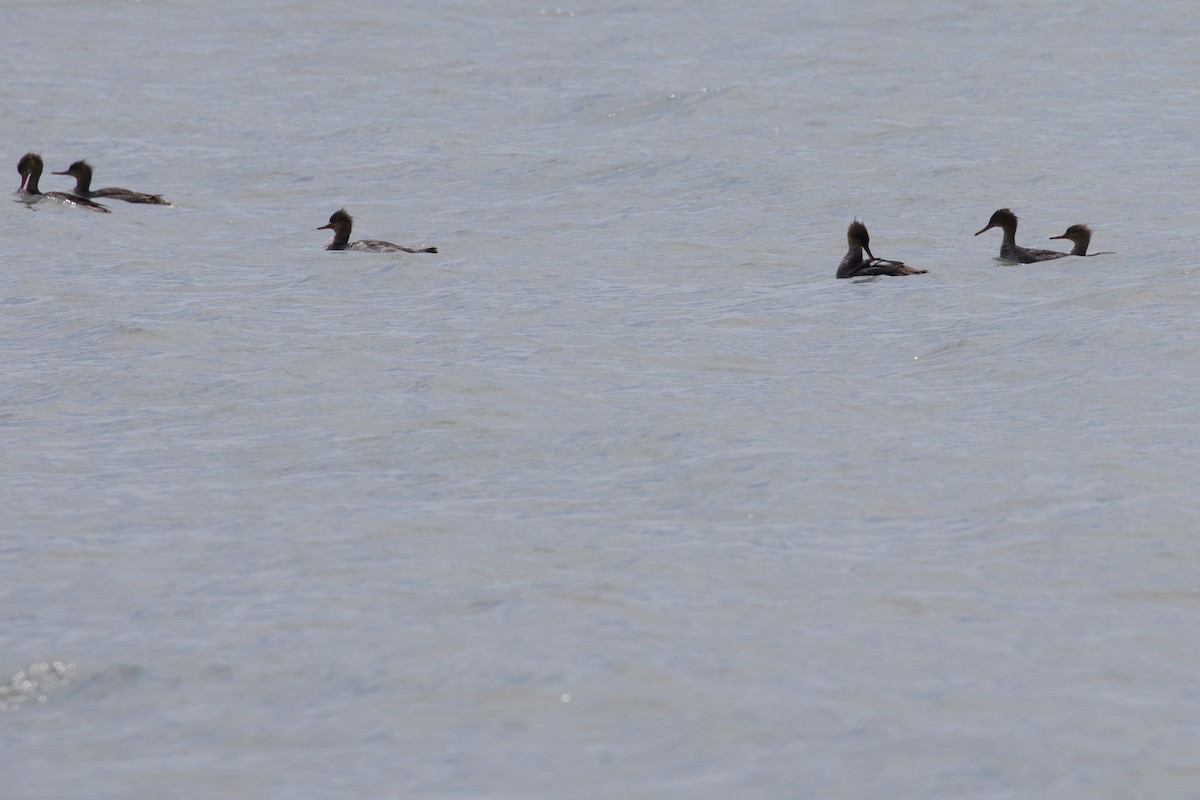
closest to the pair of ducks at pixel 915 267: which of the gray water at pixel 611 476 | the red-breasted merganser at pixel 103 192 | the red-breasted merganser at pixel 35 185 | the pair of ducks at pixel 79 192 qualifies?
the gray water at pixel 611 476

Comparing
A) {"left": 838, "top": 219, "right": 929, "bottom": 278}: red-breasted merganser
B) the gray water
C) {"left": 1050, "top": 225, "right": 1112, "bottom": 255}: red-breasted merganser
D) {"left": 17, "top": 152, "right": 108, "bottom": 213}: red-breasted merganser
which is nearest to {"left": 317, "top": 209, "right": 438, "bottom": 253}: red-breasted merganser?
the gray water

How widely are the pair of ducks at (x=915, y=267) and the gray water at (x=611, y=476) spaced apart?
215 mm

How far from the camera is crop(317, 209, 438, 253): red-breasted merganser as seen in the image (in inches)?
752

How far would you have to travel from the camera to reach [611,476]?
1103cm

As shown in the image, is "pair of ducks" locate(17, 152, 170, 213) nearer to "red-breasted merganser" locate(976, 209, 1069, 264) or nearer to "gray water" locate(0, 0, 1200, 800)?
"gray water" locate(0, 0, 1200, 800)

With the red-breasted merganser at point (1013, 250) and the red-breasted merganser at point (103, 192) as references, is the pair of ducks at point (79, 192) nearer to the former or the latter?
the red-breasted merganser at point (103, 192)

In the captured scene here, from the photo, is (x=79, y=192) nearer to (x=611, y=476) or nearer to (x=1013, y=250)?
(x=1013, y=250)

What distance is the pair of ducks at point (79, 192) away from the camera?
2261cm

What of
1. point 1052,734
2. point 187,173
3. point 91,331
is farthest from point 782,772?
point 187,173

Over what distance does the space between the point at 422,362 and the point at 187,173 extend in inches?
489

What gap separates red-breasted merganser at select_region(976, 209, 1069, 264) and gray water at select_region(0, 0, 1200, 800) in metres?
0.18

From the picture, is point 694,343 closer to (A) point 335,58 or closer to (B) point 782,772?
(B) point 782,772

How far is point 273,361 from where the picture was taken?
14234 mm

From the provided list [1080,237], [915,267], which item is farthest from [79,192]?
[1080,237]
